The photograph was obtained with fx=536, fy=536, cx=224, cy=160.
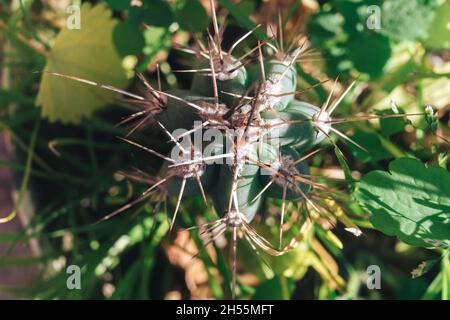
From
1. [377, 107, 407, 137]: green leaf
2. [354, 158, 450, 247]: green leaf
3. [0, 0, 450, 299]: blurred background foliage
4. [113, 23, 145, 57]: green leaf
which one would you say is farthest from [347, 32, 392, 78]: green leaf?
[113, 23, 145, 57]: green leaf

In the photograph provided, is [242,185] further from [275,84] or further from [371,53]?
[371,53]

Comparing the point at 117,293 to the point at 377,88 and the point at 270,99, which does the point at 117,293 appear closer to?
the point at 270,99

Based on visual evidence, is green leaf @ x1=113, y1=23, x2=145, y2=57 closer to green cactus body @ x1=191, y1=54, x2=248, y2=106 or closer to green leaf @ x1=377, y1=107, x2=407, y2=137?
green cactus body @ x1=191, y1=54, x2=248, y2=106

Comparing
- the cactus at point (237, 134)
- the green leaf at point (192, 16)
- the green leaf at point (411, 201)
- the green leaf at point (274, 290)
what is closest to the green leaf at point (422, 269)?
the green leaf at point (411, 201)

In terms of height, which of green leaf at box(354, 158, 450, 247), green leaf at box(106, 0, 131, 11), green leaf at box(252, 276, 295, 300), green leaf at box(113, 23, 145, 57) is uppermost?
green leaf at box(106, 0, 131, 11)

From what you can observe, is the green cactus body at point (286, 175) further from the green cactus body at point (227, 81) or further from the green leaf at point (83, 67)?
the green leaf at point (83, 67)
